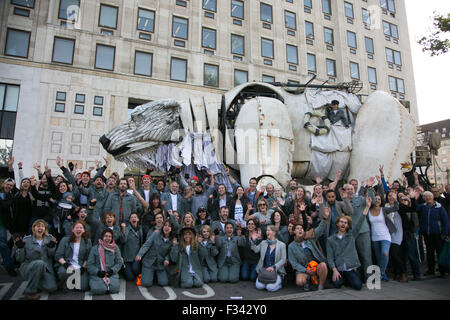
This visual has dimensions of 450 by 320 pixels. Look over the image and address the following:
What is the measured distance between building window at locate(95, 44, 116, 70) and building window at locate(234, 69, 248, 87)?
9522mm

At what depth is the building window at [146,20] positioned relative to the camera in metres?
23.2

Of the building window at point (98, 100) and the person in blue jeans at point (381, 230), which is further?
the building window at point (98, 100)

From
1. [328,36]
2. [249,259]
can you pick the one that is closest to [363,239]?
[249,259]

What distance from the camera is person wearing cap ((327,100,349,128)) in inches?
409

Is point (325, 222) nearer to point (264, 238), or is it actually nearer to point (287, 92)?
point (264, 238)

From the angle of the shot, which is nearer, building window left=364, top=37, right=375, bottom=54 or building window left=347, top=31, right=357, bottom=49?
building window left=347, top=31, right=357, bottom=49

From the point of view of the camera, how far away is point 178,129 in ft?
30.6

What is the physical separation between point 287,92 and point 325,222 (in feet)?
18.8

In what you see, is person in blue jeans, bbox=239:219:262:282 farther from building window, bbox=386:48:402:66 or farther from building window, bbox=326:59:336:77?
building window, bbox=386:48:402:66

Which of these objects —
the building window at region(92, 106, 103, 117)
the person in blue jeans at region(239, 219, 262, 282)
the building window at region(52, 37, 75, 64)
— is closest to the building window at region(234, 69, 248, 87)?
the building window at region(92, 106, 103, 117)

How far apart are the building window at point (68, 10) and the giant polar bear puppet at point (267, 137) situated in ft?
55.4

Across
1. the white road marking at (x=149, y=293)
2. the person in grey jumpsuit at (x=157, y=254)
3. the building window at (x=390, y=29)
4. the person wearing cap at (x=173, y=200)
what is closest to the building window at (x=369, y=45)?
the building window at (x=390, y=29)

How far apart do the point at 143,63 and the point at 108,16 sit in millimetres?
4179

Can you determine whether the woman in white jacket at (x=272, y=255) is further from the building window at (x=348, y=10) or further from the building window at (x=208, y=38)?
the building window at (x=348, y=10)
